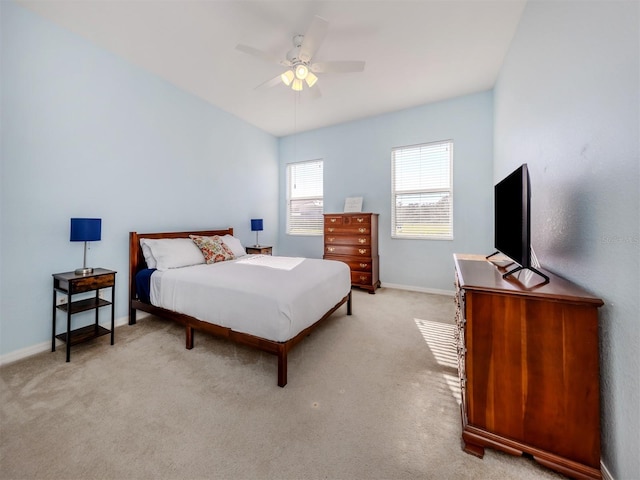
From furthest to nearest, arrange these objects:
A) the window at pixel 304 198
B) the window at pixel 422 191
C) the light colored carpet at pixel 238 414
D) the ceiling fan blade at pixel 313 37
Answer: the window at pixel 304 198 → the window at pixel 422 191 → the ceiling fan blade at pixel 313 37 → the light colored carpet at pixel 238 414

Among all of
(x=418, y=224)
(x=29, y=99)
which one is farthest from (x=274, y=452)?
(x=418, y=224)

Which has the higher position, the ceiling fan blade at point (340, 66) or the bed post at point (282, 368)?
the ceiling fan blade at point (340, 66)

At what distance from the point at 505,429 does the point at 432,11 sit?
126 inches

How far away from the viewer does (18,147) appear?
222 centimetres

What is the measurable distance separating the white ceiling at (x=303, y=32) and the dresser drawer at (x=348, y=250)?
7.80 ft

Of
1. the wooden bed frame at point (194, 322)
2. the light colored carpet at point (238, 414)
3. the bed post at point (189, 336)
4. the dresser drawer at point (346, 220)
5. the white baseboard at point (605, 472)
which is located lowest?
the light colored carpet at point (238, 414)

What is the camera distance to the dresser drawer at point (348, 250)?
14.2 feet

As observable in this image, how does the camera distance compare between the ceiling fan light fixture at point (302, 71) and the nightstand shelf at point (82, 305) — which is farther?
the ceiling fan light fixture at point (302, 71)

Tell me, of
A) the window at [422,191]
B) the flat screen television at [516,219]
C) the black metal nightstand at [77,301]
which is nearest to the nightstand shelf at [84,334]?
the black metal nightstand at [77,301]

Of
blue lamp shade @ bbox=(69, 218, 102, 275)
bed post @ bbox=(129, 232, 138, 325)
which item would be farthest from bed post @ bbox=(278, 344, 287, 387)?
bed post @ bbox=(129, 232, 138, 325)

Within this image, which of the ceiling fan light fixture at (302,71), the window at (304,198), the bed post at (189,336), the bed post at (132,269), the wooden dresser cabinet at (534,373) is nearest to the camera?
the wooden dresser cabinet at (534,373)

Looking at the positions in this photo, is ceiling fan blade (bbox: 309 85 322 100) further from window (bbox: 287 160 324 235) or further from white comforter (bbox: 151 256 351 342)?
window (bbox: 287 160 324 235)

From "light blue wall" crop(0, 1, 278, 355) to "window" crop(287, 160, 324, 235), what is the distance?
79.0 inches

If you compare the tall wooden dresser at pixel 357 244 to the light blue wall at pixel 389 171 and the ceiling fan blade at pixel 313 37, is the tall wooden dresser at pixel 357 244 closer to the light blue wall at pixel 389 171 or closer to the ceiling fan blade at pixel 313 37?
the light blue wall at pixel 389 171
